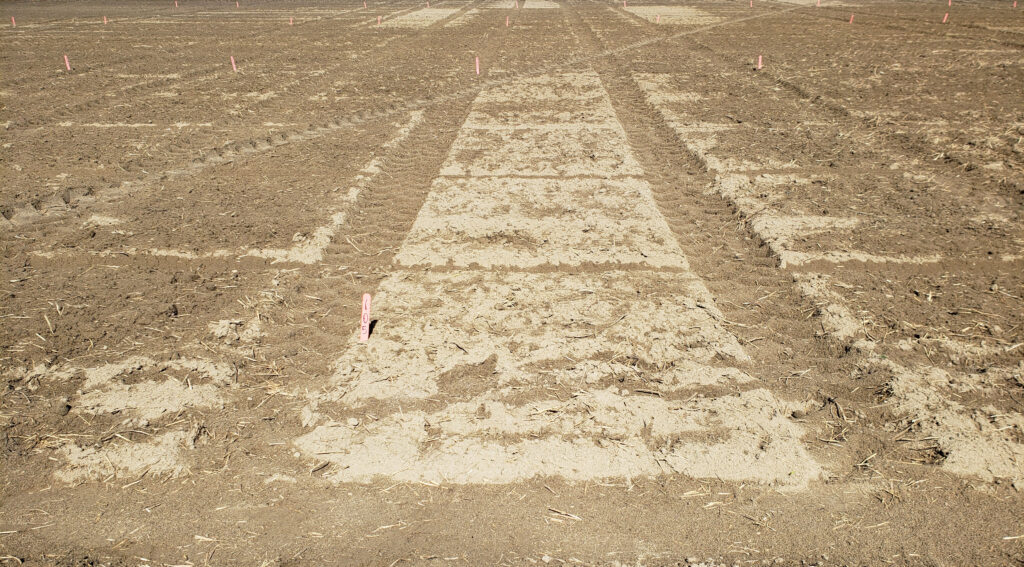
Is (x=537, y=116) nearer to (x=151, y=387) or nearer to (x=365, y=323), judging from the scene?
(x=365, y=323)

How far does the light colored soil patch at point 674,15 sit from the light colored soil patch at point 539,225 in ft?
57.3

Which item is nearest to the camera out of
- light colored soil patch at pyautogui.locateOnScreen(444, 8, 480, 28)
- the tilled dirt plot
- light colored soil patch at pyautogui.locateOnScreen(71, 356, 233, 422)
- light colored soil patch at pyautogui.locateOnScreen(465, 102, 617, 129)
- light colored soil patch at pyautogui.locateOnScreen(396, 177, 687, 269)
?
the tilled dirt plot

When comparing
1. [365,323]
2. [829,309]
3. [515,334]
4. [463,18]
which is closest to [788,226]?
[829,309]

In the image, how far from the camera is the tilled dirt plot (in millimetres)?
2773

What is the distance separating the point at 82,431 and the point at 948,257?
6800 millimetres

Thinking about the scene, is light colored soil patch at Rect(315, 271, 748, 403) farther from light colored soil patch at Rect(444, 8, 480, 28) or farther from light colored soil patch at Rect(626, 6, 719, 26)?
light colored soil patch at Rect(626, 6, 719, 26)

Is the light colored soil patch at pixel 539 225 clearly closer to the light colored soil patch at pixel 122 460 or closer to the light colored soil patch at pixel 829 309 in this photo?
the light colored soil patch at pixel 829 309

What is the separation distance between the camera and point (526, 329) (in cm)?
414

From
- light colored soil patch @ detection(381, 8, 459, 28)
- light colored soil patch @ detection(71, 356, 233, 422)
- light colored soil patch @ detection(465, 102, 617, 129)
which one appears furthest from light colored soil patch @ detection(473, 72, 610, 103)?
light colored soil patch @ detection(381, 8, 459, 28)

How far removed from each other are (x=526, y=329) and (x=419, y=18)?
22455 mm

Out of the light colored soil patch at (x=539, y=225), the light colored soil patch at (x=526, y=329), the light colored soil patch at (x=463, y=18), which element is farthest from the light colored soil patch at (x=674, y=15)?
the light colored soil patch at (x=526, y=329)

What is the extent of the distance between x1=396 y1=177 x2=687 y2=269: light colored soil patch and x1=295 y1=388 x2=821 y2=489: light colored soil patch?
6.01 feet

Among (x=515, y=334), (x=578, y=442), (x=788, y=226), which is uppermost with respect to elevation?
(x=788, y=226)

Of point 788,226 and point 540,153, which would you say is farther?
point 540,153
